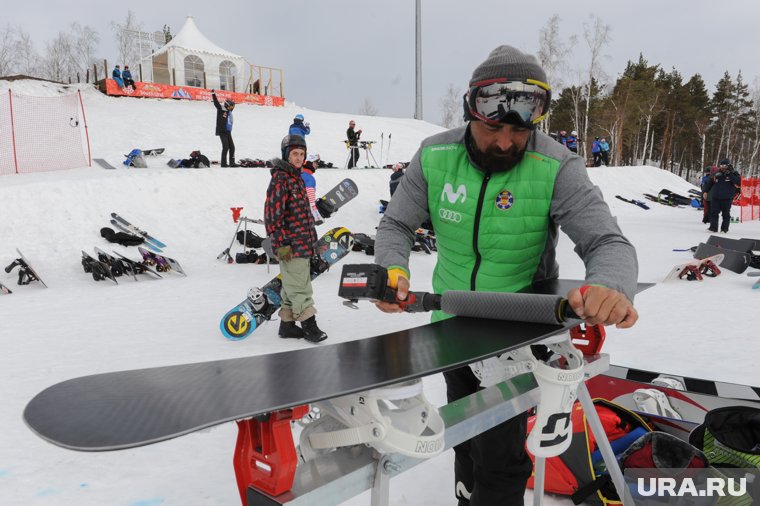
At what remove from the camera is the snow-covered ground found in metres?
2.64

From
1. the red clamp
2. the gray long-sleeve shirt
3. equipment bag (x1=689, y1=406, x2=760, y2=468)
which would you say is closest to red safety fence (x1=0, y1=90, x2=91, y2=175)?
the gray long-sleeve shirt

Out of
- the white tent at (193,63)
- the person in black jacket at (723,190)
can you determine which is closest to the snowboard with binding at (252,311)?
the person in black jacket at (723,190)

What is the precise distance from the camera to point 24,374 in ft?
13.0

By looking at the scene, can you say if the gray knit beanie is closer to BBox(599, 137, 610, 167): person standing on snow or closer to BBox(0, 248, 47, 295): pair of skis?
BBox(0, 248, 47, 295): pair of skis

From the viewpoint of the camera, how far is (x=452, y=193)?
1.76 metres

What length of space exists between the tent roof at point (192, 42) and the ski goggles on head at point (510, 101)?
106ft

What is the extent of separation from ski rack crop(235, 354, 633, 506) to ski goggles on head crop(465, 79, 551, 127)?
2.77ft

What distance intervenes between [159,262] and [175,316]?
8.51ft

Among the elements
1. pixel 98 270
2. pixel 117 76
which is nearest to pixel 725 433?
pixel 98 270

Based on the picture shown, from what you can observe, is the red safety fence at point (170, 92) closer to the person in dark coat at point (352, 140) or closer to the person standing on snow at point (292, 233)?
the person in dark coat at point (352, 140)

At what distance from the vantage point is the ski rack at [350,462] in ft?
3.32

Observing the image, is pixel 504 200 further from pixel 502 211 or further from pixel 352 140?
pixel 352 140

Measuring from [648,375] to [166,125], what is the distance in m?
21.1

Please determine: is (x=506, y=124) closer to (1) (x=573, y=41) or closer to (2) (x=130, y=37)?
(1) (x=573, y=41)
